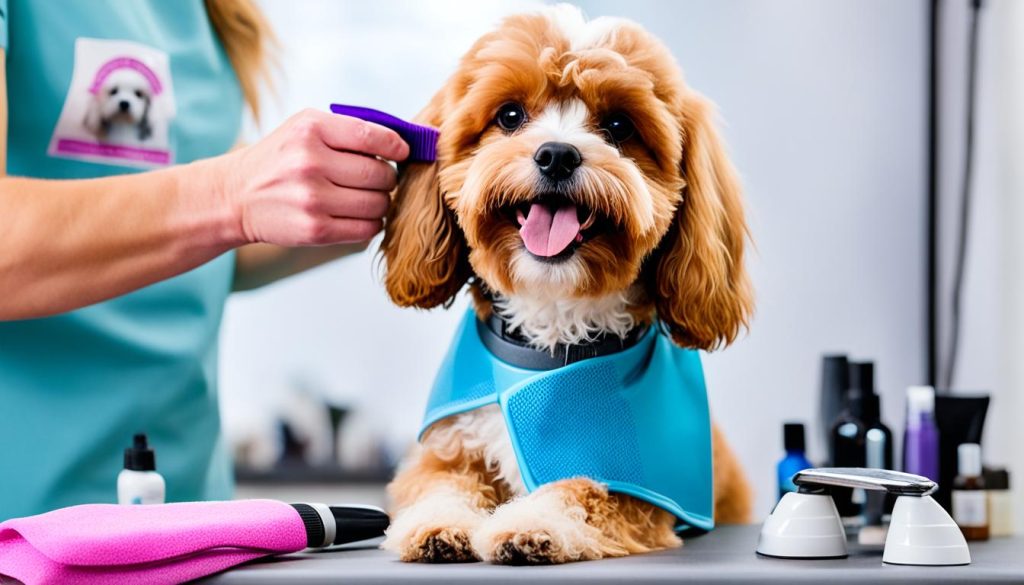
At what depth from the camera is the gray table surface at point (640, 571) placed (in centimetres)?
88

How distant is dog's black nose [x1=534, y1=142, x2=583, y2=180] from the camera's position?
1.12 meters

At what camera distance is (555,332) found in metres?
1.23

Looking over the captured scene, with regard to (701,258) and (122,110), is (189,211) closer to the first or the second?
(122,110)

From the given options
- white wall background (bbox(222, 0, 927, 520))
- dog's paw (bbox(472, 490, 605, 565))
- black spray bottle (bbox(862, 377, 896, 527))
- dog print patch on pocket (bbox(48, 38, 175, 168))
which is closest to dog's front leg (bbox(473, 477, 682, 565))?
dog's paw (bbox(472, 490, 605, 565))

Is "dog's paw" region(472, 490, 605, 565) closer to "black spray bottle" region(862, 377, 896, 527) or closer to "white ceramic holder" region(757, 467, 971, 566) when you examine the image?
"white ceramic holder" region(757, 467, 971, 566)

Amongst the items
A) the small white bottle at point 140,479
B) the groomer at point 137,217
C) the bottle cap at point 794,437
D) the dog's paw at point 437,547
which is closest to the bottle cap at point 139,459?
the small white bottle at point 140,479

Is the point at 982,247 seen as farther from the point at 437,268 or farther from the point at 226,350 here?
the point at 226,350

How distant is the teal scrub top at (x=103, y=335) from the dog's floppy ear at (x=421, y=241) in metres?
0.43

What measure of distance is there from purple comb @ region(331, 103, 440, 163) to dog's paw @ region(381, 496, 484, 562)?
1.34 ft

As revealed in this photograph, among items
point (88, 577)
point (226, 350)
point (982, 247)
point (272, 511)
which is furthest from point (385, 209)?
point (226, 350)

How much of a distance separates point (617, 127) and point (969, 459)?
0.64 m

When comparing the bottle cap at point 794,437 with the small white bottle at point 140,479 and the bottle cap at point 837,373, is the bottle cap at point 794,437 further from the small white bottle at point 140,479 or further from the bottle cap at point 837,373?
the small white bottle at point 140,479

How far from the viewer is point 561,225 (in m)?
1.17

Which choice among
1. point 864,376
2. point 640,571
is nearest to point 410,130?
point 640,571
